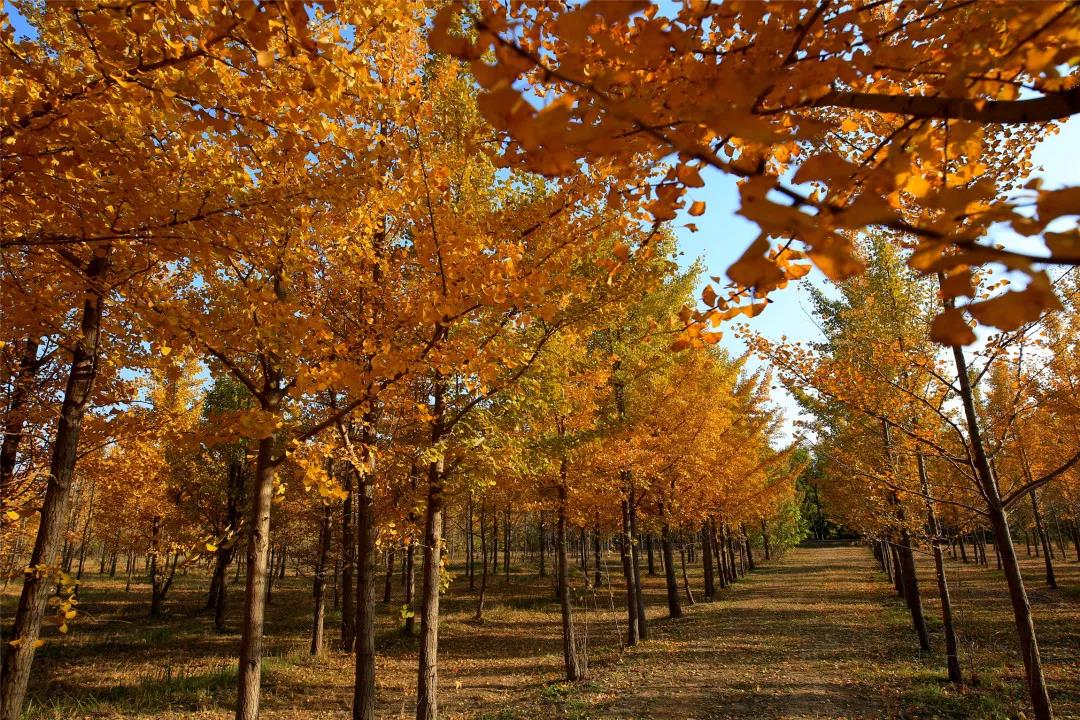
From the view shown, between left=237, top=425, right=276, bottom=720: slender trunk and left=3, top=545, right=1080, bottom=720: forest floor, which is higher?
left=237, top=425, right=276, bottom=720: slender trunk

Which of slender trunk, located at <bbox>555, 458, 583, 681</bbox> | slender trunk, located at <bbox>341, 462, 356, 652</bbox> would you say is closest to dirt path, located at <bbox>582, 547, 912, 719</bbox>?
slender trunk, located at <bbox>555, 458, 583, 681</bbox>

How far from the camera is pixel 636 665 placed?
985 cm

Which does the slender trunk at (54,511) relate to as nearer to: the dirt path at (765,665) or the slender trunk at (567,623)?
the dirt path at (765,665)

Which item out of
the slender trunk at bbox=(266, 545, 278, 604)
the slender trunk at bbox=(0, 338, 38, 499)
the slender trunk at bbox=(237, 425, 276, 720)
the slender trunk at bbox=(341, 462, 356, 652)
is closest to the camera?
the slender trunk at bbox=(237, 425, 276, 720)

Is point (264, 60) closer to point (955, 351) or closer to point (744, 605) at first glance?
point (955, 351)

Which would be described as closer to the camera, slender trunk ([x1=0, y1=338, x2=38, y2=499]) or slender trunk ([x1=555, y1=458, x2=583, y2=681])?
slender trunk ([x1=0, y1=338, x2=38, y2=499])

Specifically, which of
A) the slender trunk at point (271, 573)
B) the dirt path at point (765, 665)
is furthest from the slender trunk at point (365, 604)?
the slender trunk at point (271, 573)

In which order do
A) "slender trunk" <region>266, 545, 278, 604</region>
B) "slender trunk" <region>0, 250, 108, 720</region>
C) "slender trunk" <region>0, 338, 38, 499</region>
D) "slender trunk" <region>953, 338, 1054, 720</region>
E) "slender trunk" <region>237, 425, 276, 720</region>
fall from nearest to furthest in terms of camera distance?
"slender trunk" <region>953, 338, 1054, 720</region>, "slender trunk" <region>237, 425, 276, 720</region>, "slender trunk" <region>0, 250, 108, 720</region>, "slender trunk" <region>0, 338, 38, 499</region>, "slender trunk" <region>266, 545, 278, 604</region>

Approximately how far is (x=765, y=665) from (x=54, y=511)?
10.4 metres

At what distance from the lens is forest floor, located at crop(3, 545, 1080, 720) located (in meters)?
7.29

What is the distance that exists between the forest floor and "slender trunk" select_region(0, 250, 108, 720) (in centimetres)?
83

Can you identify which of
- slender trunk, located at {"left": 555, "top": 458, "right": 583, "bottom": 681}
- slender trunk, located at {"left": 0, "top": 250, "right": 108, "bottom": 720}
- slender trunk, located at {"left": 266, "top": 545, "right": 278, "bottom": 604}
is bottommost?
slender trunk, located at {"left": 266, "top": 545, "right": 278, "bottom": 604}

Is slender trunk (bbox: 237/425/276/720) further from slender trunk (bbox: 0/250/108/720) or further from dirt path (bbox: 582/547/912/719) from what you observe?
dirt path (bbox: 582/547/912/719)

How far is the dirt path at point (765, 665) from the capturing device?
23.4 ft
